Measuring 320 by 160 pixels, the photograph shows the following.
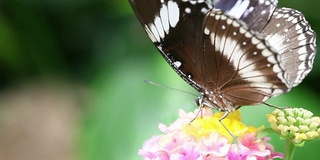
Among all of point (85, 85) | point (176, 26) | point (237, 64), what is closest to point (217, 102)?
point (237, 64)

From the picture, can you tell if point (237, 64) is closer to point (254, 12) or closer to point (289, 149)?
point (254, 12)

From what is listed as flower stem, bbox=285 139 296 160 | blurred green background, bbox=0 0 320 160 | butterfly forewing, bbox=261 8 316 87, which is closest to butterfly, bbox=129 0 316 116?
butterfly forewing, bbox=261 8 316 87

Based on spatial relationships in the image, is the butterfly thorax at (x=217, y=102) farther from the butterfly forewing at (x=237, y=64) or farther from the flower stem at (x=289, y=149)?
the flower stem at (x=289, y=149)

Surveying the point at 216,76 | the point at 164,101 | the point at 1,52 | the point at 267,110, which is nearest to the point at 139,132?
the point at 164,101

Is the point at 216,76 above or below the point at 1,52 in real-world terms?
below

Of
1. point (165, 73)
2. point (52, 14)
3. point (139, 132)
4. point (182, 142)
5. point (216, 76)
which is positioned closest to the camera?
point (182, 142)

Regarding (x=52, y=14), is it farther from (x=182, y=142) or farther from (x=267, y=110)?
(x=182, y=142)

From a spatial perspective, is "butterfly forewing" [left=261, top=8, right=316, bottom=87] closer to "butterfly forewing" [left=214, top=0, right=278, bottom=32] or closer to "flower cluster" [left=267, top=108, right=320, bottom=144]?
"butterfly forewing" [left=214, top=0, right=278, bottom=32]
